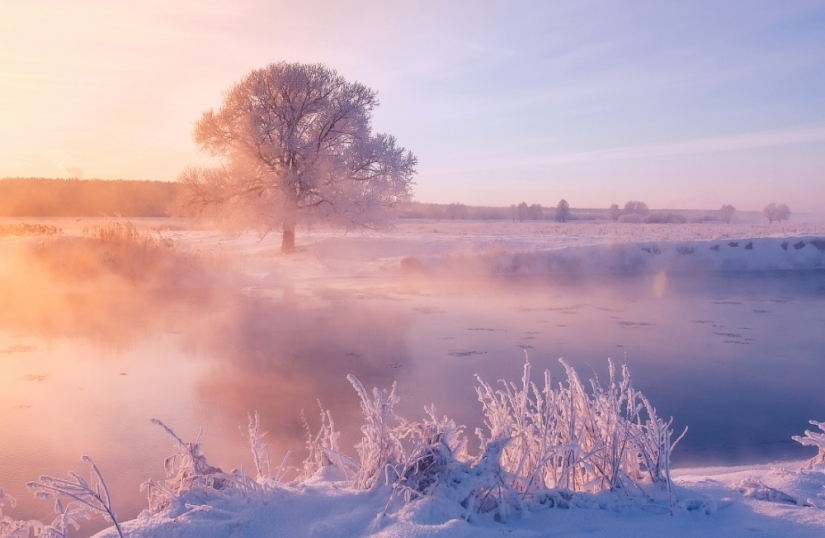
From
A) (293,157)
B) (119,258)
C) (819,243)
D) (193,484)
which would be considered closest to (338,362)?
(193,484)

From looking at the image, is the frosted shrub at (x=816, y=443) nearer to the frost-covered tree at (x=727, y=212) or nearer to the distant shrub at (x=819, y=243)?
the distant shrub at (x=819, y=243)

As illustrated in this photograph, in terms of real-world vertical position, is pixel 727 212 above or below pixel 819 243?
above

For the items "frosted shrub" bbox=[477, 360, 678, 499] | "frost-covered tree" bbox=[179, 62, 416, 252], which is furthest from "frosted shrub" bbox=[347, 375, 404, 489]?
"frost-covered tree" bbox=[179, 62, 416, 252]

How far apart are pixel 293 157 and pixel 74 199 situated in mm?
54073

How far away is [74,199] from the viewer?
66.2 meters

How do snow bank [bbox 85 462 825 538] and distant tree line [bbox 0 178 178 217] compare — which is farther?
distant tree line [bbox 0 178 178 217]

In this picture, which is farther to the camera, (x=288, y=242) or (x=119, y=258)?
(x=288, y=242)

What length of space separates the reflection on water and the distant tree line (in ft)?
144

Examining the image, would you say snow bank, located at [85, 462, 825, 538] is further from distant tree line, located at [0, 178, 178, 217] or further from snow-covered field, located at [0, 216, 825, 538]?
distant tree line, located at [0, 178, 178, 217]

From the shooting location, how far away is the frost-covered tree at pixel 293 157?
2200 cm

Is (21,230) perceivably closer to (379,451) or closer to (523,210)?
(379,451)

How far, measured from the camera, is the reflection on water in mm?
6078

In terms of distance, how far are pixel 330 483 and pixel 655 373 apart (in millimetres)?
5910

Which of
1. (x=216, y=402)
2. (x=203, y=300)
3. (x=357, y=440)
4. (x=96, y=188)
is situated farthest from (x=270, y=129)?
(x=96, y=188)
